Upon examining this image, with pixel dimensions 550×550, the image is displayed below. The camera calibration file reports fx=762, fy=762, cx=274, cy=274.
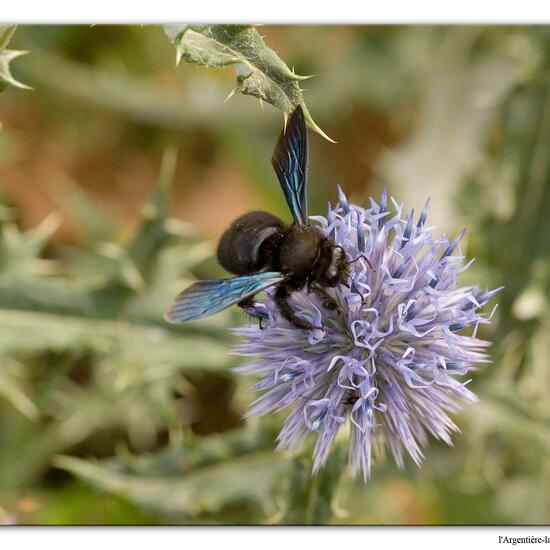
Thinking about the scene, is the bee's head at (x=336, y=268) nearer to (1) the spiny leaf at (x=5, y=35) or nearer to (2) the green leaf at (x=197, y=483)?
(2) the green leaf at (x=197, y=483)

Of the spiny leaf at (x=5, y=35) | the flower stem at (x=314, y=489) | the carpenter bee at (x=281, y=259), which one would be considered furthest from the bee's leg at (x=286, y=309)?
the spiny leaf at (x=5, y=35)

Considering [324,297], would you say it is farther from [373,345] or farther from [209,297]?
[209,297]

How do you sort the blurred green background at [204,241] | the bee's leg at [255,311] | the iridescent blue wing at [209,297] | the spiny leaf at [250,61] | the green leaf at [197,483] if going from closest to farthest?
the iridescent blue wing at [209,297] → the spiny leaf at [250,61] → the bee's leg at [255,311] → the green leaf at [197,483] → the blurred green background at [204,241]

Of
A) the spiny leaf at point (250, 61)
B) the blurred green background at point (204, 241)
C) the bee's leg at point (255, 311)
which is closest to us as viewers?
the spiny leaf at point (250, 61)

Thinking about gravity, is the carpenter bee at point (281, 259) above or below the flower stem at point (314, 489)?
above

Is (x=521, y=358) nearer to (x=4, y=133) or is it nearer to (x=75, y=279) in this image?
(x=75, y=279)

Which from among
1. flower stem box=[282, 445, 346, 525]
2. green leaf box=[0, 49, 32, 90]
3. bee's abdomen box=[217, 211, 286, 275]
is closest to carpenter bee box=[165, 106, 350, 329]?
bee's abdomen box=[217, 211, 286, 275]
